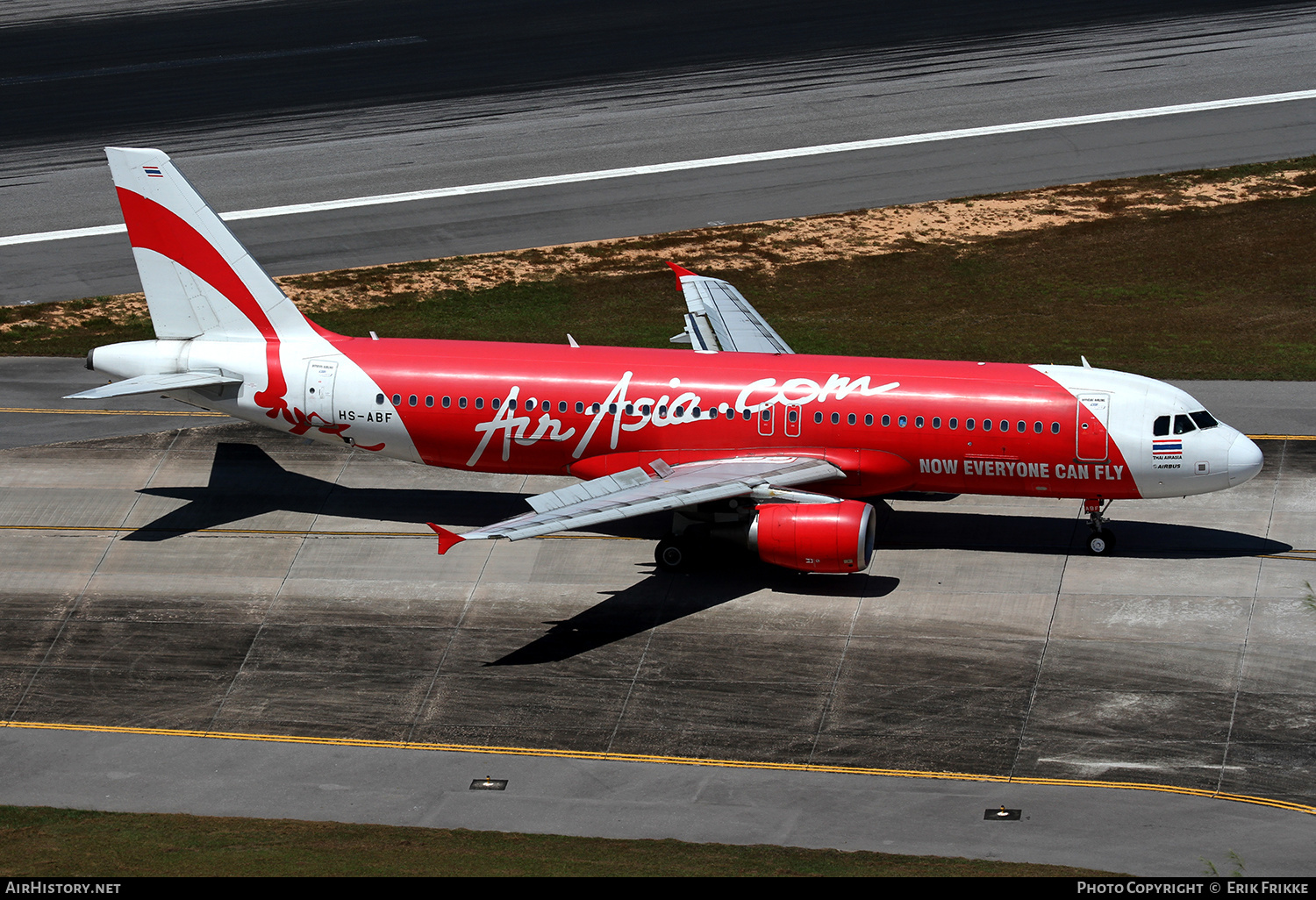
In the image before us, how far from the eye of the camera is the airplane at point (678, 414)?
38562 mm

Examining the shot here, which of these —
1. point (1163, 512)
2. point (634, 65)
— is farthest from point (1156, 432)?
point (634, 65)

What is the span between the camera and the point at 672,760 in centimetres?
3250

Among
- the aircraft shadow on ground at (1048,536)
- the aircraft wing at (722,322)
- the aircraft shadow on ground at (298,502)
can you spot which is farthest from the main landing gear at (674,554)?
the aircraft wing at (722,322)

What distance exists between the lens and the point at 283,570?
41.0 m

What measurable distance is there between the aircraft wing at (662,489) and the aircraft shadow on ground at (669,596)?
260 centimetres

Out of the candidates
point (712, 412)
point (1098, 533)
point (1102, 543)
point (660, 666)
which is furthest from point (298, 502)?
point (1102, 543)

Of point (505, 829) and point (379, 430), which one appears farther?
point (379, 430)

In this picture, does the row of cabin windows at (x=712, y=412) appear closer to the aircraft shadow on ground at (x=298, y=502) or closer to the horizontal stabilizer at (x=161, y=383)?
the aircraft shadow on ground at (x=298, y=502)

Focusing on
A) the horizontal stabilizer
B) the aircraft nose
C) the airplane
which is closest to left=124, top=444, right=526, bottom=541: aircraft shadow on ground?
the airplane

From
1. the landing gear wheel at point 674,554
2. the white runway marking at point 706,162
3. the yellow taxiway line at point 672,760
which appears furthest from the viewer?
the white runway marking at point 706,162

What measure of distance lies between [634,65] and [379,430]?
44.4 meters

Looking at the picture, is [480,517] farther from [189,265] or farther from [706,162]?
[706,162]

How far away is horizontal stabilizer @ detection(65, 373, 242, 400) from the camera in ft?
132

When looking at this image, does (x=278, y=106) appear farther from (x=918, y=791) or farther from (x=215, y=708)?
(x=918, y=791)
